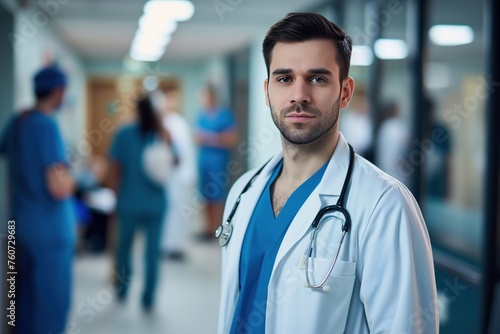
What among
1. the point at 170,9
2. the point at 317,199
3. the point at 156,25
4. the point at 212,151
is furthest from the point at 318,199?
the point at 212,151

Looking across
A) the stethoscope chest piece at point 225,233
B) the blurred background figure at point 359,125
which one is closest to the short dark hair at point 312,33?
the stethoscope chest piece at point 225,233

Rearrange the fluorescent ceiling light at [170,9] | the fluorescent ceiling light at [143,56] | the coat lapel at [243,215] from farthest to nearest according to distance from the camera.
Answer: the fluorescent ceiling light at [143,56] → the fluorescent ceiling light at [170,9] → the coat lapel at [243,215]

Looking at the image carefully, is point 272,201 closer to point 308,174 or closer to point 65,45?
point 308,174

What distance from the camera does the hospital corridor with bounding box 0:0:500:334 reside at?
1.08 metres

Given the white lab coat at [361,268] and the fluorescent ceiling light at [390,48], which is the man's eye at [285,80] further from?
the fluorescent ceiling light at [390,48]

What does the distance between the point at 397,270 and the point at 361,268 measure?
→ 0.07m

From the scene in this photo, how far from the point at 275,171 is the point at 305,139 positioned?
0.23 meters

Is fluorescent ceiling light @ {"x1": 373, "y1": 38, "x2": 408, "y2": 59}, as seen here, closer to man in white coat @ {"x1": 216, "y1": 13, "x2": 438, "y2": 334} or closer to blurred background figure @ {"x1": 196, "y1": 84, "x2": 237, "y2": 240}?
man in white coat @ {"x1": 216, "y1": 13, "x2": 438, "y2": 334}

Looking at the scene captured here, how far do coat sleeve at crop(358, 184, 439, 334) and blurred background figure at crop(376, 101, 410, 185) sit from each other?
7.19 feet

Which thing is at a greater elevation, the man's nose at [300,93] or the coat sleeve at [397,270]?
the man's nose at [300,93]

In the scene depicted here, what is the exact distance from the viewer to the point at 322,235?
3.64 ft

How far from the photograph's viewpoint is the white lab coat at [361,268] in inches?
40.2

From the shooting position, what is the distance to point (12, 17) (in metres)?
3.57

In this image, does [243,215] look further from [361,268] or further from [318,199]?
[361,268]
